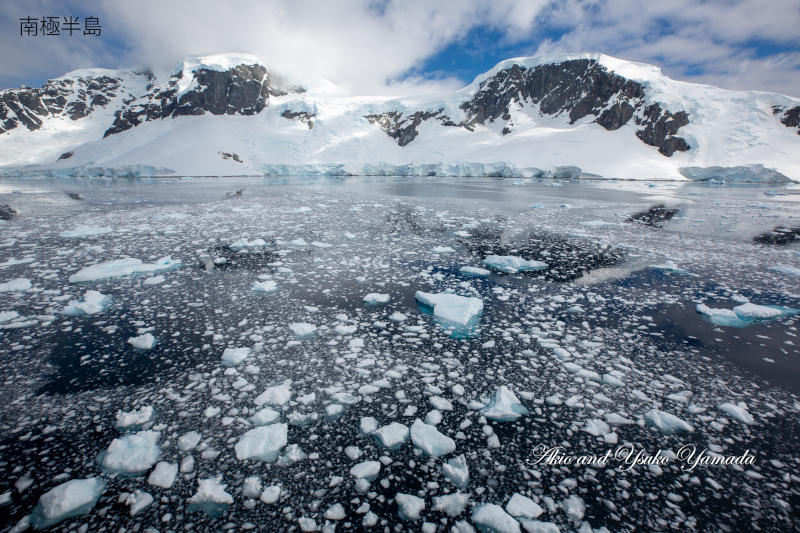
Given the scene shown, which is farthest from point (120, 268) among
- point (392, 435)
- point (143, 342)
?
point (392, 435)

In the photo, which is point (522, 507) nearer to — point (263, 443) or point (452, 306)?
point (263, 443)

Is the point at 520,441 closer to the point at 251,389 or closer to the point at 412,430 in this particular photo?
the point at 412,430

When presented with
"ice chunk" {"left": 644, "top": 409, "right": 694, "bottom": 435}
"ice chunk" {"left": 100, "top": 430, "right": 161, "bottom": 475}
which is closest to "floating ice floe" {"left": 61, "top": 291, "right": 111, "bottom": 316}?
"ice chunk" {"left": 100, "top": 430, "right": 161, "bottom": 475}

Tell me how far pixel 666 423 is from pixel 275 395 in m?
1.92

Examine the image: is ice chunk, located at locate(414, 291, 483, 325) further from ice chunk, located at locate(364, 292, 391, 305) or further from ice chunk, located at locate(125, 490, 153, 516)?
ice chunk, located at locate(125, 490, 153, 516)

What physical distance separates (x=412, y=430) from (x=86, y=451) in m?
1.34

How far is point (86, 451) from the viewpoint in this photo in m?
1.33

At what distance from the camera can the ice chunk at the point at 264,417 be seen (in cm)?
152

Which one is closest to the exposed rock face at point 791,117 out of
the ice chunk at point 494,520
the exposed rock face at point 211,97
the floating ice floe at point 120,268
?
the ice chunk at point 494,520

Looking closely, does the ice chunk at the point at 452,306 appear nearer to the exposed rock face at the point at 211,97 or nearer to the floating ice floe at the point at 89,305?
the floating ice floe at the point at 89,305

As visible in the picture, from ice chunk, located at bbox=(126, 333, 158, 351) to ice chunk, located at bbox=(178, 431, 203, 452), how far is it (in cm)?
97

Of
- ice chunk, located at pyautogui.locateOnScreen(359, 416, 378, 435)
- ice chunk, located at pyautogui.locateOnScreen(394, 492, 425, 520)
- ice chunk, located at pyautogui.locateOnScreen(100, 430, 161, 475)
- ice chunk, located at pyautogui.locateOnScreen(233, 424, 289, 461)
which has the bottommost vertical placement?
ice chunk, located at pyautogui.locateOnScreen(394, 492, 425, 520)

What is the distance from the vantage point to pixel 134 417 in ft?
4.96

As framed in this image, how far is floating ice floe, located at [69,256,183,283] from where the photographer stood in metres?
3.28
